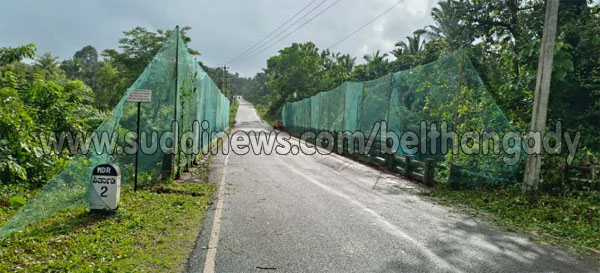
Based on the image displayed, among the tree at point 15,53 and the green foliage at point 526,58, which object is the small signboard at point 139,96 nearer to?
the tree at point 15,53

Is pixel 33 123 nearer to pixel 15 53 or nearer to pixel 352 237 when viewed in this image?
pixel 15 53

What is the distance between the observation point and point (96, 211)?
6160 mm

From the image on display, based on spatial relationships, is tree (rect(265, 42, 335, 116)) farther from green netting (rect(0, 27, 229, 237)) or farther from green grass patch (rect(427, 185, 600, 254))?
green grass patch (rect(427, 185, 600, 254))

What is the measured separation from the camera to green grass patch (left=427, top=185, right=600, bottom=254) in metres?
6.47

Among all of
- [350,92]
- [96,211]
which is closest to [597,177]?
[96,211]

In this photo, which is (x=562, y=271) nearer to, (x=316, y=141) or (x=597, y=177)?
(x=597, y=177)

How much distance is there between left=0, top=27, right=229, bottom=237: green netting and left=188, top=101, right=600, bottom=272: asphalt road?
6.21ft

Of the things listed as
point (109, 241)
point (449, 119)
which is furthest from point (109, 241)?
point (449, 119)

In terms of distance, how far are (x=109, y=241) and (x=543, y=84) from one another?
27.4ft

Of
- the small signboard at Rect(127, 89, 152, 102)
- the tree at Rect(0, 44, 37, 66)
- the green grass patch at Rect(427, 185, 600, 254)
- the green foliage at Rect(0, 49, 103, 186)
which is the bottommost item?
the green grass patch at Rect(427, 185, 600, 254)

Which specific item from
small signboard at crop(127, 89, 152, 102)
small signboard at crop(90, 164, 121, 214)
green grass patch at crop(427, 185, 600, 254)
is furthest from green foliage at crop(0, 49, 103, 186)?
green grass patch at crop(427, 185, 600, 254)

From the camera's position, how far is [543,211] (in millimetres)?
7770

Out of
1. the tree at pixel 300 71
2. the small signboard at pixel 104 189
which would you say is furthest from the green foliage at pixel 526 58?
the tree at pixel 300 71

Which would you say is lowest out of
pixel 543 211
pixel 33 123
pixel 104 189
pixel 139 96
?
pixel 543 211
